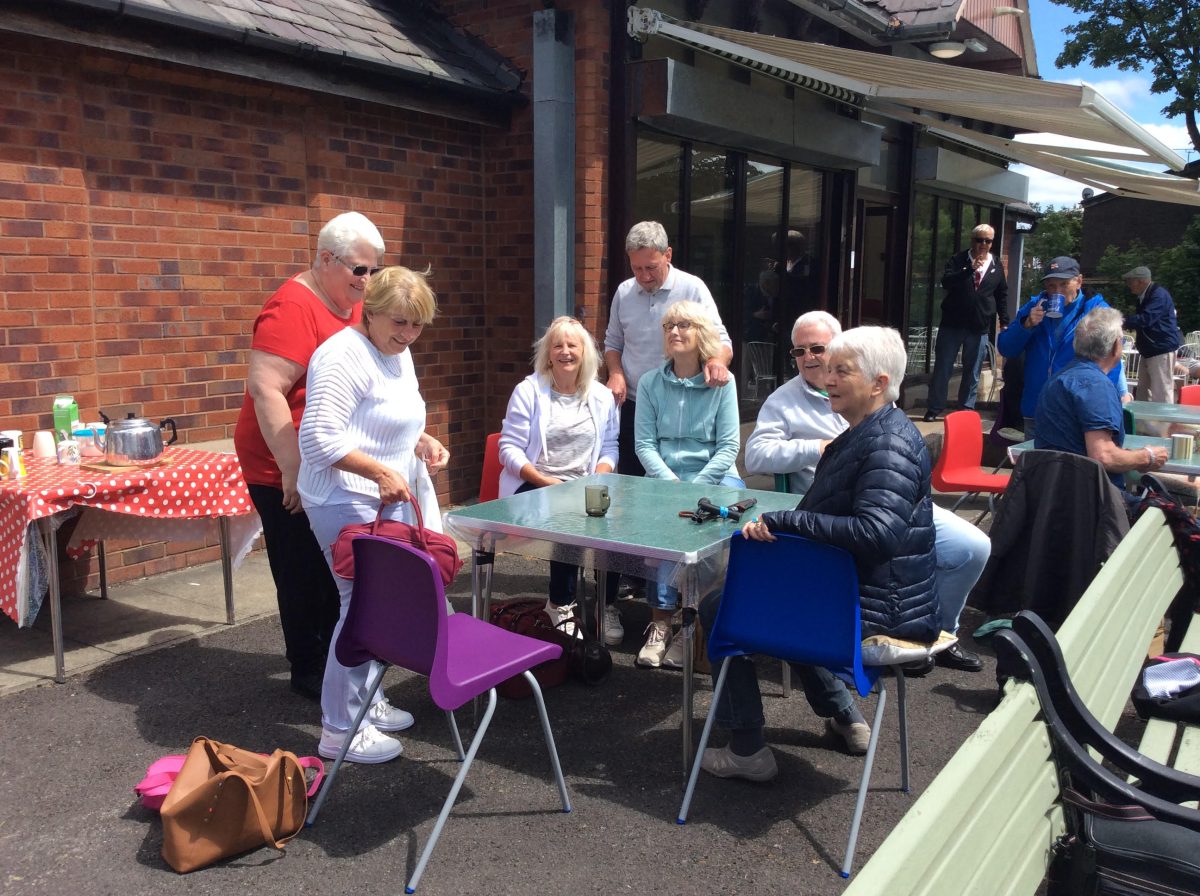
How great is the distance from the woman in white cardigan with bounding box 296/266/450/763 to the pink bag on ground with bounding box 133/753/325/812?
19 cm

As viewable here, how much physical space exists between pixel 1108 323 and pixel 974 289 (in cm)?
632

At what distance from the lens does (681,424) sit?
455 cm

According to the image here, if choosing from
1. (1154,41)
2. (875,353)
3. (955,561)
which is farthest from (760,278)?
(1154,41)

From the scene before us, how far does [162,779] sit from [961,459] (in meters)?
5.12

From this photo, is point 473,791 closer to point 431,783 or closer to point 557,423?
point 431,783

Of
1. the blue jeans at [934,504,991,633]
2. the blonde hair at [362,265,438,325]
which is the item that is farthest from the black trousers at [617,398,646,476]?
the blonde hair at [362,265,438,325]

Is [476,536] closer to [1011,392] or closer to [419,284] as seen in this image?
[419,284]

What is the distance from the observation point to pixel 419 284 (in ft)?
10.8

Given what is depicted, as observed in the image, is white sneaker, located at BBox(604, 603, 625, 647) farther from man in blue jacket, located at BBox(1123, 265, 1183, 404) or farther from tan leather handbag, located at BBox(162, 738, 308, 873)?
man in blue jacket, located at BBox(1123, 265, 1183, 404)

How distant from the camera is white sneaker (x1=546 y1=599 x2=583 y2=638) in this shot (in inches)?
172

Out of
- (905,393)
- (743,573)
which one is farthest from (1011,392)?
(743,573)

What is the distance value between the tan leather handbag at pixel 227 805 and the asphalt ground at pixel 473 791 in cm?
6

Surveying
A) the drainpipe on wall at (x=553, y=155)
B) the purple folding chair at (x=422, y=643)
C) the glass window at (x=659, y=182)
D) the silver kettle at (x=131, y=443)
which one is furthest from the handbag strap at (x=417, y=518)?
the glass window at (x=659, y=182)

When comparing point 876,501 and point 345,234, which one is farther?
point 345,234
